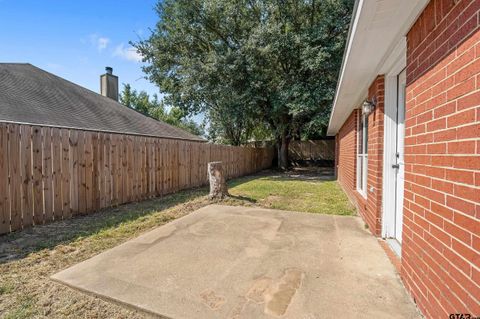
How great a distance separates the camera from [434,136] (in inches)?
73.7

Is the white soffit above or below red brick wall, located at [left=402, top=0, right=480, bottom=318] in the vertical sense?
above

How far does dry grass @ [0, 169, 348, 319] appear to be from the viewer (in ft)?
6.91

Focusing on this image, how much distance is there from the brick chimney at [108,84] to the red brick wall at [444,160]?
16.0 m

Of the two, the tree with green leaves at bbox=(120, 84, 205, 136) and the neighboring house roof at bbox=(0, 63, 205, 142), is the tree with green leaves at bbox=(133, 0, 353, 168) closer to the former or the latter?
the neighboring house roof at bbox=(0, 63, 205, 142)

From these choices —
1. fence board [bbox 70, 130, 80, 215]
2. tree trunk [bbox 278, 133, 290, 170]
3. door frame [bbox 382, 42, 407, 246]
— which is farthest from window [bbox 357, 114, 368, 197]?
tree trunk [bbox 278, 133, 290, 170]

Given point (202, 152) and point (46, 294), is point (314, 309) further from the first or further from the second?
point (202, 152)

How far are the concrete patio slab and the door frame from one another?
0.38 meters

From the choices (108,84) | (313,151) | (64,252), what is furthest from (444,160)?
(313,151)

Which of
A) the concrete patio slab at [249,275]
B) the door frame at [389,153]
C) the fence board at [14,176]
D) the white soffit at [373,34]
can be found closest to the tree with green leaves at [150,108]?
the fence board at [14,176]

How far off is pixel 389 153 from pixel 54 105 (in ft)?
32.1

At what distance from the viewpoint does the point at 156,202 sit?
21.1ft

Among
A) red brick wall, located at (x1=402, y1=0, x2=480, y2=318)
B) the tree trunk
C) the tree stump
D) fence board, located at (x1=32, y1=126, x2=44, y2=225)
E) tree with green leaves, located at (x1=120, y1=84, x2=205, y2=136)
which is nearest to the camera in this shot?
red brick wall, located at (x1=402, y1=0, x2=480, y2=318)

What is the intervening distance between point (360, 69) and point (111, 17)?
10057 mm

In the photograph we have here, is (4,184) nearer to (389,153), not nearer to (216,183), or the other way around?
(216,183)
